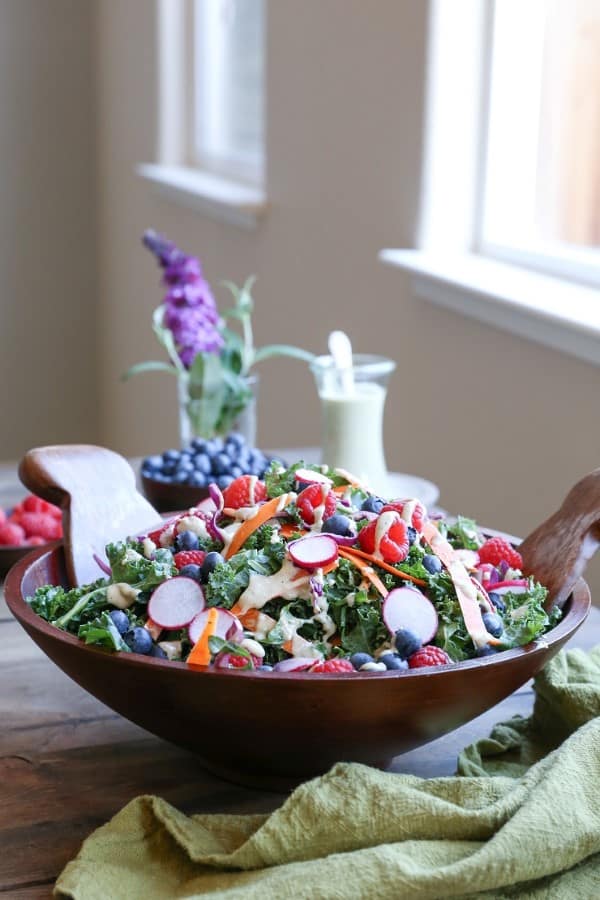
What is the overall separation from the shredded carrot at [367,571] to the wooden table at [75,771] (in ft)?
0.52

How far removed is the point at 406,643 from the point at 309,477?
0.21 metres

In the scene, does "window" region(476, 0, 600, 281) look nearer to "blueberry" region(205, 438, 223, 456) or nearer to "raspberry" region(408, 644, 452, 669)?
"blueberry" region(205, 438, 223, 456)

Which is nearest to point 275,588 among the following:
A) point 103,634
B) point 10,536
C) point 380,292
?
point 103,634

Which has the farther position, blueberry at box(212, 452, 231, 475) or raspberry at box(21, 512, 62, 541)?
Result: blueberry at box(212, 452, 231, 475)

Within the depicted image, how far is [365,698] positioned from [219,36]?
296 centimetres

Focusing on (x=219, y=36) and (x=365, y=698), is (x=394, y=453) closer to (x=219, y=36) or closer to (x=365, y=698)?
(x=365, y=698)

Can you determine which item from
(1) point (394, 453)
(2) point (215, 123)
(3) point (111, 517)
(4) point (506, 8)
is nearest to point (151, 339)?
(2) point (215, 123)

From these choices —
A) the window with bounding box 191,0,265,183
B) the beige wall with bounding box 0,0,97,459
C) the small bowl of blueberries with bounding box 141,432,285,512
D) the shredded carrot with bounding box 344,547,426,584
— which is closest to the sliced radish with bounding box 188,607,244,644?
the shredded carrot with bounding box 344,547,426,584

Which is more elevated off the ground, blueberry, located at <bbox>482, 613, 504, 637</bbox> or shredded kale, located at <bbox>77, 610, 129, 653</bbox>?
shredded kale, located at <bbox>77, 610, 129, 653</bbox>

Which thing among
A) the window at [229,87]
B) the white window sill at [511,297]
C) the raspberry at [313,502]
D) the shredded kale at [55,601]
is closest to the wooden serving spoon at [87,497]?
the shredded kale at [55,601]

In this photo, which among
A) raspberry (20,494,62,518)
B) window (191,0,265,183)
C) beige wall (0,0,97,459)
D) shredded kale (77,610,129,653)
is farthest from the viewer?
beige wall (0,0,97,459)

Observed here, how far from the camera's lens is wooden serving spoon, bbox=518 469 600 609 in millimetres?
965

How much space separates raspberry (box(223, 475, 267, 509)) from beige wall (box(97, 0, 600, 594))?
2.21 ft

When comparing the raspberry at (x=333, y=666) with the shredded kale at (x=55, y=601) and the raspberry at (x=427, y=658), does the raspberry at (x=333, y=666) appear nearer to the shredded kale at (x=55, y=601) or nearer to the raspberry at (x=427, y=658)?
the raspberry at (x=427, y=658)
